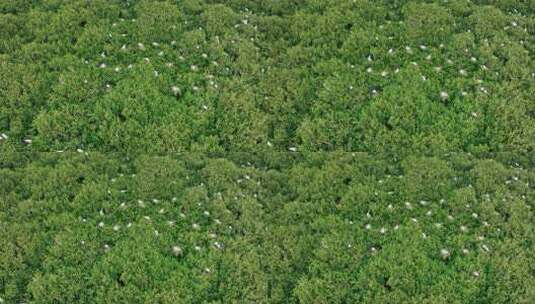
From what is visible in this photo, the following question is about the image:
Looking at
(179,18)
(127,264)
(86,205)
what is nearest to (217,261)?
(127,264)

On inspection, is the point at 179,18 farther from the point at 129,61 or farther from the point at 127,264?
the point at 127,264

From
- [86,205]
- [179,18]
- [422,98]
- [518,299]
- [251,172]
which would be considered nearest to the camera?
[518,299]

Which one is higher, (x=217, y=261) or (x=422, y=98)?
(x=422, y=98)

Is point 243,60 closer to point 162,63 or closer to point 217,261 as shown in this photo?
point 162,63

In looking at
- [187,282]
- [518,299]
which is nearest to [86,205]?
[187,282]

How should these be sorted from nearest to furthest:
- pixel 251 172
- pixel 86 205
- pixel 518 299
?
1. pixel 518 299
2. pixel 86 205
3. pixel 251 172

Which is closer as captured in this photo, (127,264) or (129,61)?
(127,264)
